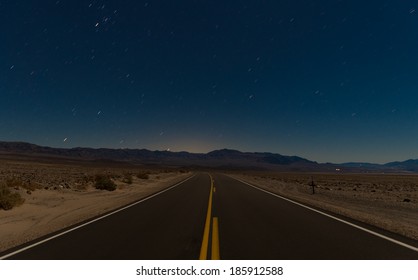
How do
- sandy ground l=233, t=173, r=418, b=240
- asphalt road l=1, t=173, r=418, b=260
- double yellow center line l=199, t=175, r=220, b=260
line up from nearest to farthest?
double yellow center line l=199, t=175, r=220, b=260
asphalt road l=1, t=173, r=418, b=260
sandy ground l=233, t=173, r=418, b=240

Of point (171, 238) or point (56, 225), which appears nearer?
point (171, 238)

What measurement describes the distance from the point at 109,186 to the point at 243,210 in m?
14.0

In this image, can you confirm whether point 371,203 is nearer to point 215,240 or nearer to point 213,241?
point 215,240

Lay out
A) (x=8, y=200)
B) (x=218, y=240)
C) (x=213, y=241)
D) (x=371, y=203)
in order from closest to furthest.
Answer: (x=213, y=241) < (x=218, y=240) < (x=8, y=200) < (x=371, y=203)

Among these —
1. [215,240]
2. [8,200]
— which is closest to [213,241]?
[215,240]

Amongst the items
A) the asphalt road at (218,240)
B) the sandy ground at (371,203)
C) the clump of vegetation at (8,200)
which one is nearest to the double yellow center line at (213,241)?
the asphalt road at (218,240)

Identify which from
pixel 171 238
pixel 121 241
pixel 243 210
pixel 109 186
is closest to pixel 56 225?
pixel 121 241

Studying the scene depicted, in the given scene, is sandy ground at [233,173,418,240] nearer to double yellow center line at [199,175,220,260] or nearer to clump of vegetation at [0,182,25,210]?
double yellow center line at [199,175,220,260]

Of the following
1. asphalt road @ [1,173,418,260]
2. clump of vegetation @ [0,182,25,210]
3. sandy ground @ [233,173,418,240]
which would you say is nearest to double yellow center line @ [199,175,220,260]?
asphalt road @ [1,173,418,260]

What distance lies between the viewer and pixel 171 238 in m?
7.86

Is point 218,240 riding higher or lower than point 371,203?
higher

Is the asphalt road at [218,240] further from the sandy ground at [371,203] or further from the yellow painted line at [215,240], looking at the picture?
the sandy ground at [371,203]
